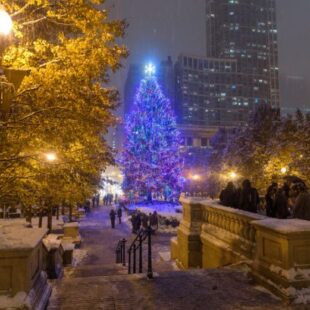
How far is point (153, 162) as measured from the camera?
41.0 m

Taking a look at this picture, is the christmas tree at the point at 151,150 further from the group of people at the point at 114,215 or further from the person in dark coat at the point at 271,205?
the person in dark coat at the point at 271,205

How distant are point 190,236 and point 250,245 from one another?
11.7ft

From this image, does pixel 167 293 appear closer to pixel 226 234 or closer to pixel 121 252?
pixel 226 234

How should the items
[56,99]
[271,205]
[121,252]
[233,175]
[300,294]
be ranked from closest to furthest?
[300,294] < [56,99] < [271,205] < [121,252] < [233,175]

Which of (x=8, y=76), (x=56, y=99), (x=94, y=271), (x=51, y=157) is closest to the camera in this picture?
(x=8, y=76)

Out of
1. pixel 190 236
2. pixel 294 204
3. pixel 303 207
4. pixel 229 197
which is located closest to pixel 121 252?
pixel 190 236

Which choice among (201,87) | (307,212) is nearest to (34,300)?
(307,212)

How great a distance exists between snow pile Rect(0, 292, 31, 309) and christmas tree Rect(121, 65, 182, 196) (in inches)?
1395

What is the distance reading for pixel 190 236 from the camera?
11.5m

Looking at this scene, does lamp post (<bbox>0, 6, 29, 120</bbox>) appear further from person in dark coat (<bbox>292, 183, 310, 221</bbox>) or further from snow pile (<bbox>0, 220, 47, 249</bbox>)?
person in dark coat (<bbox>292, 183, 310, 221</bbox>)

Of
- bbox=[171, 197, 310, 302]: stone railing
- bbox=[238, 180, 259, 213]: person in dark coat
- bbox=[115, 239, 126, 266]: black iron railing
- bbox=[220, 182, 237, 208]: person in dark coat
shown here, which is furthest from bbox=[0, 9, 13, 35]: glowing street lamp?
bbox=[115, 239, 126, 266]: black iron railing

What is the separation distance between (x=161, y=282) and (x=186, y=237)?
4610mm

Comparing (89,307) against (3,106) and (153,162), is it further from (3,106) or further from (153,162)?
(153,162)

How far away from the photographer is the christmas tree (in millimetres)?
40844
